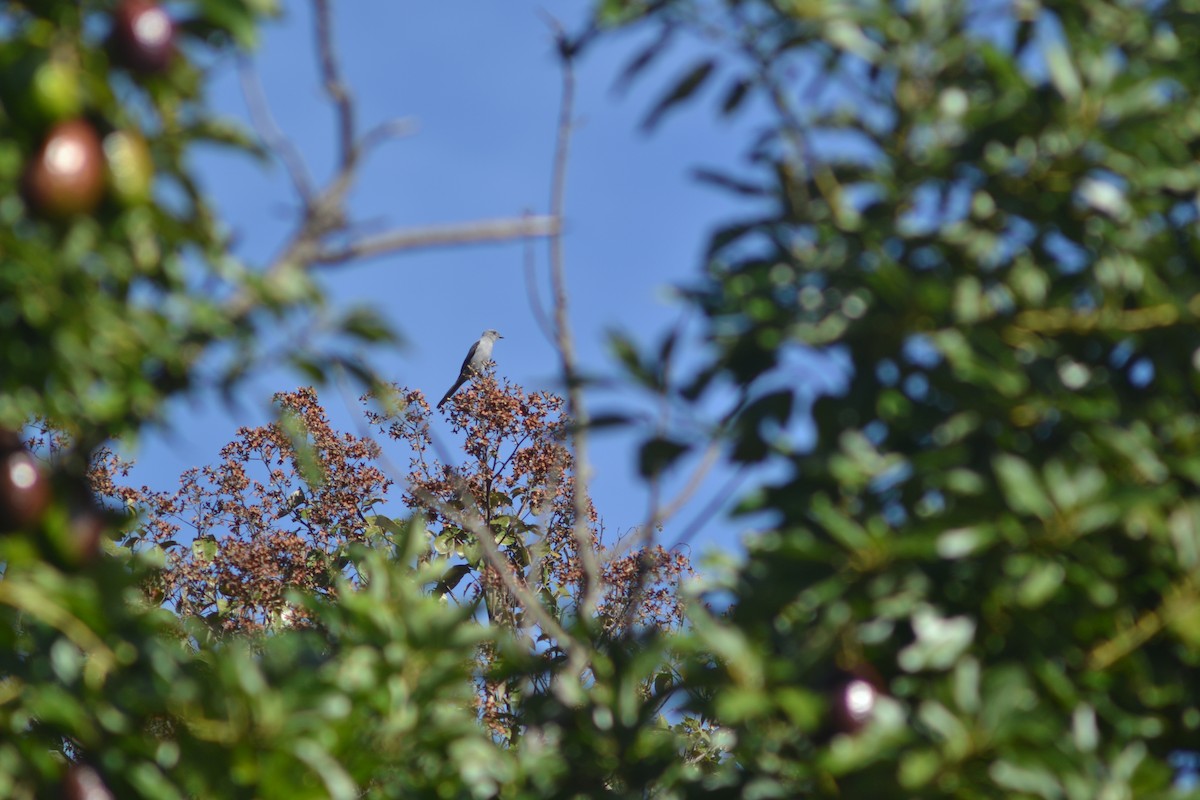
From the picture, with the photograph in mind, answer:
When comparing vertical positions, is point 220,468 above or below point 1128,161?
above

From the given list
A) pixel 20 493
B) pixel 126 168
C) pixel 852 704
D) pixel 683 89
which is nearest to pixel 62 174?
pixel 126 168

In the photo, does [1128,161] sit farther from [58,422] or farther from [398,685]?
[58,422]

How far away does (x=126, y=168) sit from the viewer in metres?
2.55

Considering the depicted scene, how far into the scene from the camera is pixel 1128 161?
2.86 metres

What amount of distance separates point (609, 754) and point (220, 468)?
19.8 ft

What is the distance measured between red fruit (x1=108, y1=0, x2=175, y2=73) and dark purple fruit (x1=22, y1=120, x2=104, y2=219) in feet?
0.57

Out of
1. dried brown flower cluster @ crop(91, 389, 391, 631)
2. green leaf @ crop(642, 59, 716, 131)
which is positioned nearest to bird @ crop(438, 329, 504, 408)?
dried brown flower cluster @ crop(91, 389, 391, 631)

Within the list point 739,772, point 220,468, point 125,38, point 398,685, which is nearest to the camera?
point 125,38

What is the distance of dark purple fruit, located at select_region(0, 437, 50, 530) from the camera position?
263cm

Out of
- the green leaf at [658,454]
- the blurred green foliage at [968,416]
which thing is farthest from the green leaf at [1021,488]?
the green leaf at [658,454]

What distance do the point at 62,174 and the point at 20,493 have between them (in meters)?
0.61

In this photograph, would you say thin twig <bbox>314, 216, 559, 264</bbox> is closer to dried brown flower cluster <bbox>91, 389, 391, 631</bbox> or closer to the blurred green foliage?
the blurred green foliage

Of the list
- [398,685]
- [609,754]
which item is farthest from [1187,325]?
[398,685]

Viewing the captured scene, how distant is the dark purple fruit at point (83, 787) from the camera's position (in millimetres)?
2756
